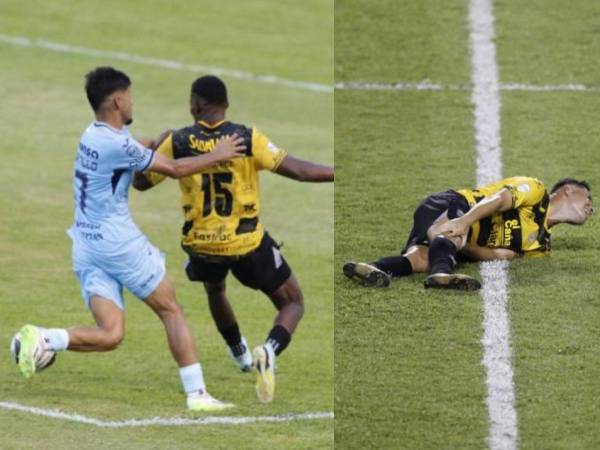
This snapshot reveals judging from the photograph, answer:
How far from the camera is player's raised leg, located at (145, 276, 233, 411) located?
10391 millimetres

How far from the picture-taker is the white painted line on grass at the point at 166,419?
10117 millimetres

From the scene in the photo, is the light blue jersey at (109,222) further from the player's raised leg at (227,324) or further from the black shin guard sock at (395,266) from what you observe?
the black shin guard sock at (395,266)

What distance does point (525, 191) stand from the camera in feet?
37.7

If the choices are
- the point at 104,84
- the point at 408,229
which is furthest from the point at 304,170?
the point at 408,229

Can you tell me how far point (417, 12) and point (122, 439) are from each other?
9.56 meters

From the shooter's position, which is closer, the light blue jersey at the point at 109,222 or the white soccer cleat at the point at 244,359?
the light blue jersey at the point at 109,222

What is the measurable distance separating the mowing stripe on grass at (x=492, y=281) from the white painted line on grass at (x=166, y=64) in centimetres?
277

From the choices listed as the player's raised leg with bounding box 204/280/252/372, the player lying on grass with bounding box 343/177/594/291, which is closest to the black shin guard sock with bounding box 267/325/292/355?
the player's raised leg with bounding box 204/280/252/372

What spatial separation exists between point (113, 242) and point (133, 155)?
0.53m

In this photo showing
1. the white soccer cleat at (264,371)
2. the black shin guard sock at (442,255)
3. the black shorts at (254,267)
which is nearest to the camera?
the white soccer cleat at (264,371)

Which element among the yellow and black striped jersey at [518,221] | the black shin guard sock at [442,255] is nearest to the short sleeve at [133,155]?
the black shin guard sock at [442,255]

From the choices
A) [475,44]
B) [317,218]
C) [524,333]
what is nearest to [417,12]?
[475,44]

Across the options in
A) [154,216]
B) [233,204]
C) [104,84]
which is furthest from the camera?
[154,216]

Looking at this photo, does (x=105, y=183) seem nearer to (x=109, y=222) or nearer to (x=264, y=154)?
(x=109, y=222)
